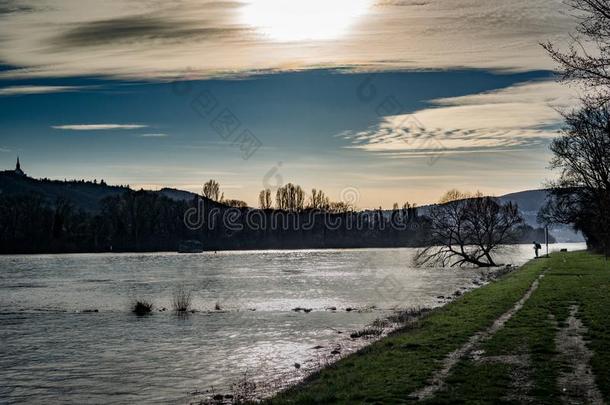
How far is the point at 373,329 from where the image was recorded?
3012 centimetres

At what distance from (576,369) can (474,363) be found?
8.77 feet

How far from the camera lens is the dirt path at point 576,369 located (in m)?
13.4

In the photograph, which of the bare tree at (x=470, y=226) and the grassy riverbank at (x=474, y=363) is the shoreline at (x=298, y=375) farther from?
the bare tree at (x=470, y=226)

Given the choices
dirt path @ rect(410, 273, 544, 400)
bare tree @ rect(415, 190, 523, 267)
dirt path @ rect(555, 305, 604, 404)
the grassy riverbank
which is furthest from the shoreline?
bare tree @ rect(415, 190, 523, 267)

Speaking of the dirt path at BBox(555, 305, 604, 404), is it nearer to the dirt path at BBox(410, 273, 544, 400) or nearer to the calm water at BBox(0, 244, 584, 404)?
the dirt path at BBox(410, 273, 544, 400)

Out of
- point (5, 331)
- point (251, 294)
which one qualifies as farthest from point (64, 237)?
→ point (5, 331)

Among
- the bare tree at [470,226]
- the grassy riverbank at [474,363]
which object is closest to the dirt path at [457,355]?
the grassy riverbank at [474,363]

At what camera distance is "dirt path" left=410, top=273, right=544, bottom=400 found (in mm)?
14425

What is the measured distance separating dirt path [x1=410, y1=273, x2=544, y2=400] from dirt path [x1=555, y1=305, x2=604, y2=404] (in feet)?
8.29

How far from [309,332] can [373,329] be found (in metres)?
3.20

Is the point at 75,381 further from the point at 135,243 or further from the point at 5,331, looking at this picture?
the point at 135,243

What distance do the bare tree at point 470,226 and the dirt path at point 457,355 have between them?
5654 cm

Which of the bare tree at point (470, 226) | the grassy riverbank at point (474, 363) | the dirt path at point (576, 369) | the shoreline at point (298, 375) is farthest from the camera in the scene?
the bare tree at point (470, 226)

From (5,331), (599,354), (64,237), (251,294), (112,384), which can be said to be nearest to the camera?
(599,354)
